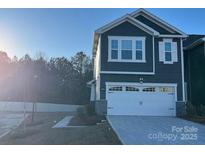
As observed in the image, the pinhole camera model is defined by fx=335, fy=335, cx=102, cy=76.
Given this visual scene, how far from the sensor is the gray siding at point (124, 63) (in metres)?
23.2

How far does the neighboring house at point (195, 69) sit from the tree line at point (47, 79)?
18737 mm

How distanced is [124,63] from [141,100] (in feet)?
9.28

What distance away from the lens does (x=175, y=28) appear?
2395cm

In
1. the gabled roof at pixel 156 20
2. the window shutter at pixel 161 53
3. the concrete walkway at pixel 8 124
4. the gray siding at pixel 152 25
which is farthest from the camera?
the gray siding at pixel 152 25

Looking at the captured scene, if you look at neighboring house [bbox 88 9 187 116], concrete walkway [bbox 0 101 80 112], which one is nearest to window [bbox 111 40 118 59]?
neighboring house [bbox 88 9 187 116]

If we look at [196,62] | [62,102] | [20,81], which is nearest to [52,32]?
[196,62]

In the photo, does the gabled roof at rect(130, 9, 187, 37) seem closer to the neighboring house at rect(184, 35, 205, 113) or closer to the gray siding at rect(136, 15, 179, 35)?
the gray siding at rect(136, 15, 179, 35)

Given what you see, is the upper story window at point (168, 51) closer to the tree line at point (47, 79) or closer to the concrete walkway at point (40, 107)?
the concrete walkway at point (40, 107)

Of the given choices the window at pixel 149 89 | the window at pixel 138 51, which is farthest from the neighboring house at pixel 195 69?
the window at pixel 138 51

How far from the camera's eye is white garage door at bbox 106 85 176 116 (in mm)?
23016

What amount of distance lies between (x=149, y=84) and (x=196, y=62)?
479cm

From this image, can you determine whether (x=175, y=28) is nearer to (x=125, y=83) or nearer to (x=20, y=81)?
(x=125, y=83)

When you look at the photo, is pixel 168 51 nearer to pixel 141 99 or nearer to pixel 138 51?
pixel 138 51

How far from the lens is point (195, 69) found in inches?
1016
